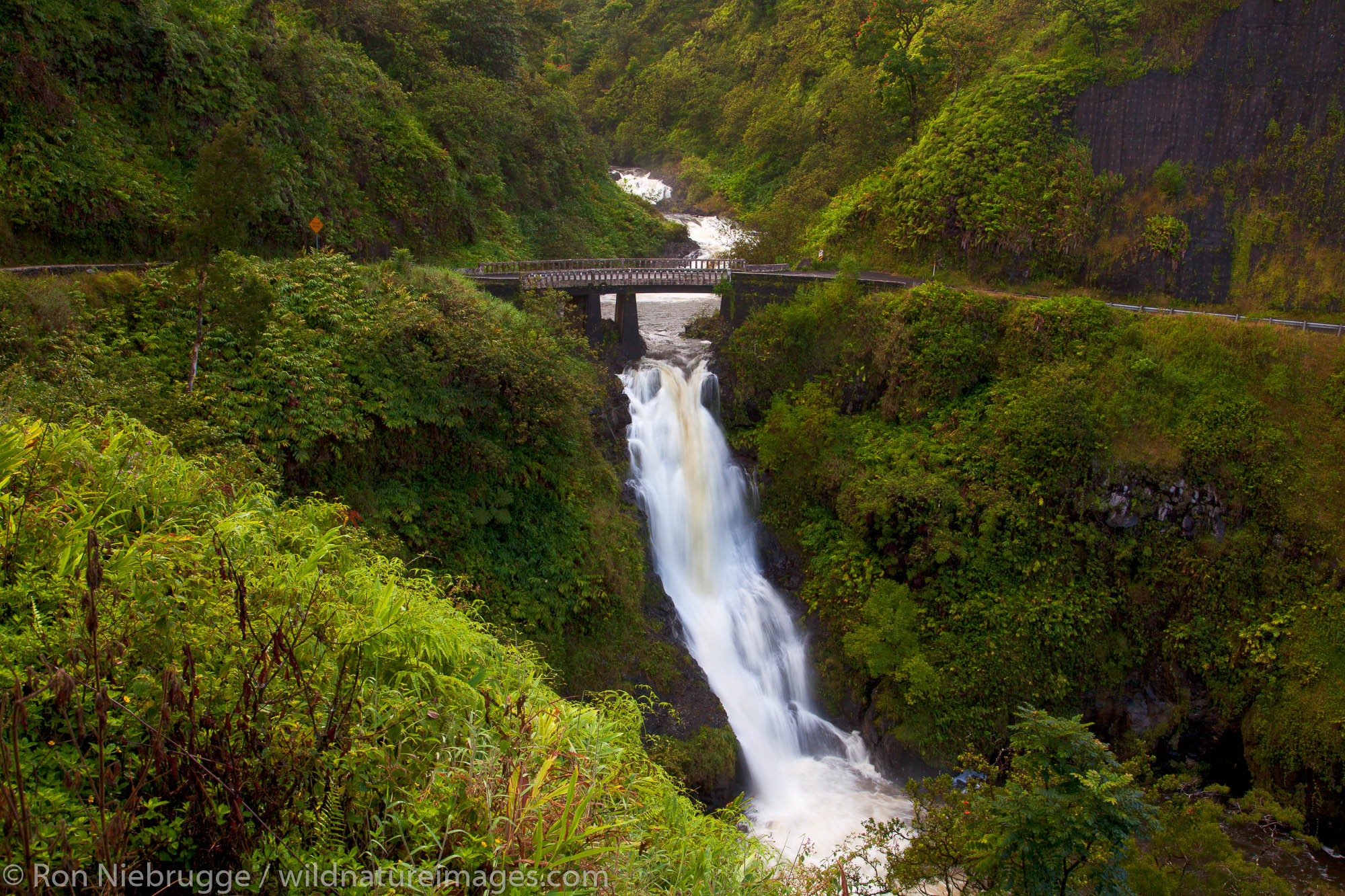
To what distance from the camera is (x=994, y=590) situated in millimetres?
16234

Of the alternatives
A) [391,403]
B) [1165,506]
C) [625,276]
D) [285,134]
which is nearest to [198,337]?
[391,403]

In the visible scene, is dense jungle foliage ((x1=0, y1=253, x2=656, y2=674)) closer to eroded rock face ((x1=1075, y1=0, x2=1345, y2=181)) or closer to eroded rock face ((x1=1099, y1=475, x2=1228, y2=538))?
eroded rock face ((x1=1099, y1=475, x2=1228, y2=538))

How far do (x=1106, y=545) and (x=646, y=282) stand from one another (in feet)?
44.5

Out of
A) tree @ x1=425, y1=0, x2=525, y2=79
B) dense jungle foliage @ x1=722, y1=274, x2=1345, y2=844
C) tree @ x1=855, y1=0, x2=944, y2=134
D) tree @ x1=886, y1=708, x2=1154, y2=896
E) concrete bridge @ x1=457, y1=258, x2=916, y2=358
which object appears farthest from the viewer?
tree @ x1=425, y1=0, x2=525, y2=79

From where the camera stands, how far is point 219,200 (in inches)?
414

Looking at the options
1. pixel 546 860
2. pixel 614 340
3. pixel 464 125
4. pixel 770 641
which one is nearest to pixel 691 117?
pixel 464 125

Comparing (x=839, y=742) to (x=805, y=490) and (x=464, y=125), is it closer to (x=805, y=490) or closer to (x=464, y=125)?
(x=805, y=490)

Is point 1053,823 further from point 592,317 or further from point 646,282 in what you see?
point 646,282

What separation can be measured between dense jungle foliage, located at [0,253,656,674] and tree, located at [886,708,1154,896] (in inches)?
296

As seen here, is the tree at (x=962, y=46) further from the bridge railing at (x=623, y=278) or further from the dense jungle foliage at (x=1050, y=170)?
the bridge railing at (x=623, y=278)

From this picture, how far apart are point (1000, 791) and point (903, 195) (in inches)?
Result: 830

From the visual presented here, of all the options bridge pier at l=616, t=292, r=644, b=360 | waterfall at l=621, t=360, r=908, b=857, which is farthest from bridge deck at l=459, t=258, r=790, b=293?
waterfall at l=621, t=360, r=908, b=857

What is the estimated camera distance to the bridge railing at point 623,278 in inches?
834

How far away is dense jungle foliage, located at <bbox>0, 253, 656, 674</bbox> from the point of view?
10.6m
